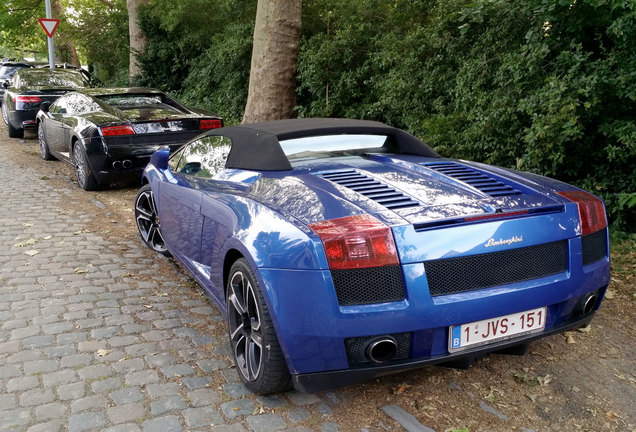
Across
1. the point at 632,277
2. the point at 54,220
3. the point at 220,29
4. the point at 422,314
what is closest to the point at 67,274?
the point at 54,220

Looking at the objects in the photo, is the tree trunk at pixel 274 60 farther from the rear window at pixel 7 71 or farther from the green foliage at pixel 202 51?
the rear window at pixel 7 71

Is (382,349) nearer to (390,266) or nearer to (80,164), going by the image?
(390,266)

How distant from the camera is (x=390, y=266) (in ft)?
8.50

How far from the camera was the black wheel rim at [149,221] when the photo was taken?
18.5ft

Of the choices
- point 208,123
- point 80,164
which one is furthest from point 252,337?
point 80,164

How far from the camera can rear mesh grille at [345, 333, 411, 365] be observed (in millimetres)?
2627

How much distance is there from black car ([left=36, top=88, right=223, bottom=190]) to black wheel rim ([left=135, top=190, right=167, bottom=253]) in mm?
2075

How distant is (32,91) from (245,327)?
11.9 metres

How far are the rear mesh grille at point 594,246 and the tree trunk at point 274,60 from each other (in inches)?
286

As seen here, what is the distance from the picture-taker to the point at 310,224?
2703mm

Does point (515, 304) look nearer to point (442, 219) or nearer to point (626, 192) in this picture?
point (442, 219)

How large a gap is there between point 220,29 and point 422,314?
14.3m

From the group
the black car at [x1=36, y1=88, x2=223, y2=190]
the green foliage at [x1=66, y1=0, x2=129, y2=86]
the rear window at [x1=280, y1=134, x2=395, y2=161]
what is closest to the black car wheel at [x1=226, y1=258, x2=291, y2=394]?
the rear window at [x1=280, y1=134, x2=395, y2=161]

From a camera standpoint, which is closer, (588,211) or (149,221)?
(588,211)
